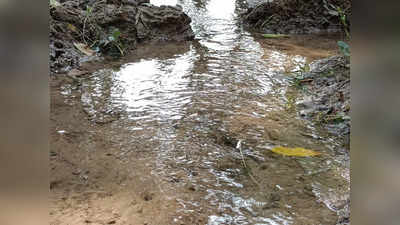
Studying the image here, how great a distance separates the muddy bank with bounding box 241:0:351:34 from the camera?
6711 millimetres

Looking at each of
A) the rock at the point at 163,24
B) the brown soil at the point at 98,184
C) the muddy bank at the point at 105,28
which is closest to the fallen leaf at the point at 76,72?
the muddy bank at the point at 105,28

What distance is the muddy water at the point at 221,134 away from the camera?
6.59 ft

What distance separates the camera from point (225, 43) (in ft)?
18.4

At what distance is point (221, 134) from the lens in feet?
9.15

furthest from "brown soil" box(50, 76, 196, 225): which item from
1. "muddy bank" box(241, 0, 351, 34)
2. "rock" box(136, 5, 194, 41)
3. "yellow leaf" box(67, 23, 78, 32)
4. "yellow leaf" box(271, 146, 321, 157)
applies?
"muddy bank" box(241, 0, 351, 34)

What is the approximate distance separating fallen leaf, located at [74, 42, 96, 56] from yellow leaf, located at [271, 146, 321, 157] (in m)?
3.02

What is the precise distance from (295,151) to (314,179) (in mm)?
309

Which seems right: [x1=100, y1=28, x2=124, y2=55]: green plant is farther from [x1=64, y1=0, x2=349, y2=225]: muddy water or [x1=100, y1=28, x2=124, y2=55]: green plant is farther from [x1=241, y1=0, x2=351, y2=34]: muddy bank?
[x1=241, y1=0, x2=351, y2=34]: muddy bank

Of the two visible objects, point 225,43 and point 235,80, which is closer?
point 235,80

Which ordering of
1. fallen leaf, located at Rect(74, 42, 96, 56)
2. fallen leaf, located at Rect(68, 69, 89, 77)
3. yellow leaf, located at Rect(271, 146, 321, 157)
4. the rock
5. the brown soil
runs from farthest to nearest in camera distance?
the rock < fallen leaf, located at Rect(74, 42, 96, 56) < fallen leaf, located at Rect(68, 69, 89, 77) < yellow leaf, located at Rect(271, 146, 321, 157) < the brown soil

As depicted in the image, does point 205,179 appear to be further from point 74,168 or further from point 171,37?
point 171,37

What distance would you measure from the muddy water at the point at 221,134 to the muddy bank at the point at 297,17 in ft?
6.18
